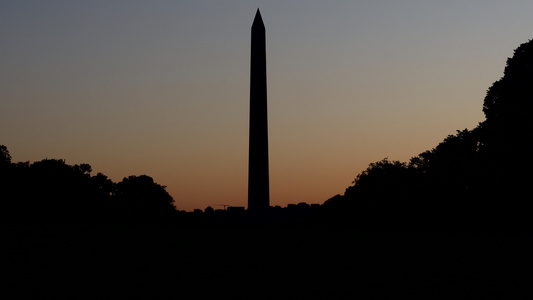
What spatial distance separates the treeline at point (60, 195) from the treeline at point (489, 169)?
21.3 m

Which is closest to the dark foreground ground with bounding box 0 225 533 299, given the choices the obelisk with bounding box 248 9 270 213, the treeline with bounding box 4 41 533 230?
the obelisk with bounding box 248 9 270 213

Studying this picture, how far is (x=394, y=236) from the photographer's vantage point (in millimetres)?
27812

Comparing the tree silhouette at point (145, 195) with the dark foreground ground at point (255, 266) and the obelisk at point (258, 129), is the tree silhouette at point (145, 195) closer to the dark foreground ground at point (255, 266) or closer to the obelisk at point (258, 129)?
the obelisk at point (258, 129)

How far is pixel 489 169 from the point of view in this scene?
44000 millimetres

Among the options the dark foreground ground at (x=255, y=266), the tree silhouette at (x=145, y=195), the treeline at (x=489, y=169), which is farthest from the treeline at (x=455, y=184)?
A: the tree silhouette at (x=145, y=195)

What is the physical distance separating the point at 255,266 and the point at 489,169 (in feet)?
92.2

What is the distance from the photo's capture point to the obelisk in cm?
3459

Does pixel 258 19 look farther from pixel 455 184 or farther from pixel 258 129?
pixel 455 184

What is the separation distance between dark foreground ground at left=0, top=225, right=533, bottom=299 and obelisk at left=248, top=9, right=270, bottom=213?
7.76 m

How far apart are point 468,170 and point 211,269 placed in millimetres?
30122

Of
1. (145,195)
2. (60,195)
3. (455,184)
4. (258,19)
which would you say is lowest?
(455,184)

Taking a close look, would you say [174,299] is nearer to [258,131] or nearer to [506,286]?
[506,286]

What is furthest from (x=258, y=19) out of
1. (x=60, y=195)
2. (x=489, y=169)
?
(x=60, y=195)

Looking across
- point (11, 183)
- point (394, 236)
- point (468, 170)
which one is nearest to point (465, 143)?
point (468, 170)
